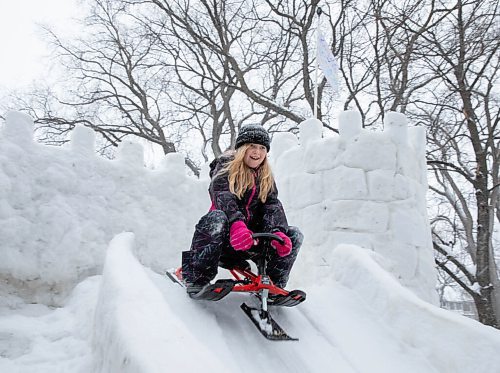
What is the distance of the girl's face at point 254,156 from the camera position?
308 centimetres

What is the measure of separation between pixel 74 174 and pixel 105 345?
11.9 ft

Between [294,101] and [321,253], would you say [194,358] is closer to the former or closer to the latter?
[321,253]

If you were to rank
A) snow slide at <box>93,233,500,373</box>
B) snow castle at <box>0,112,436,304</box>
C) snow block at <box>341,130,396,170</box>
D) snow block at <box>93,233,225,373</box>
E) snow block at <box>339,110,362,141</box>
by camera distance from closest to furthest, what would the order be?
snow block at <box>93,233,225,373</box>, snow slide at <box>93,233,500,373</box>, snow castle at <box>0,112,436,304</box>, snow block at <box>341,130,396,170</box>, snow block at <box>339,110,362,141</box>

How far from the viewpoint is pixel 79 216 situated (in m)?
4.93

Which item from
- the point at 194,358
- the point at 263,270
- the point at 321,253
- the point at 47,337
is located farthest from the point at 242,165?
the point at 321,253

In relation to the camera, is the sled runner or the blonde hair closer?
the sled runner

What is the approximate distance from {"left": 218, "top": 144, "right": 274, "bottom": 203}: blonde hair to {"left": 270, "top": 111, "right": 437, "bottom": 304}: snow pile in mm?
2255

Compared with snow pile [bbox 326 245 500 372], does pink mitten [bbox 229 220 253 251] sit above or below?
above

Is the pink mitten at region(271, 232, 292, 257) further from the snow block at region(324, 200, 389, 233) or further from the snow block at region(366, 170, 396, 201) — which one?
the snow block at region(366, 170, 396, 201)

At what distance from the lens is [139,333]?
5.16 ft

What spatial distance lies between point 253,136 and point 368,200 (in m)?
2.50

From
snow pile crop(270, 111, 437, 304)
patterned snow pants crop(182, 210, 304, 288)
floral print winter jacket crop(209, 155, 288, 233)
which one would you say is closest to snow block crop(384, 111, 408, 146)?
snow pile crop(270, 111, 437, 304)

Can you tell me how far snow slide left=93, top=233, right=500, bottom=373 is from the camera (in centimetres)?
155

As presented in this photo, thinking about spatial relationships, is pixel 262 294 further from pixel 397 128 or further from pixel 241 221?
pixel 397 128
